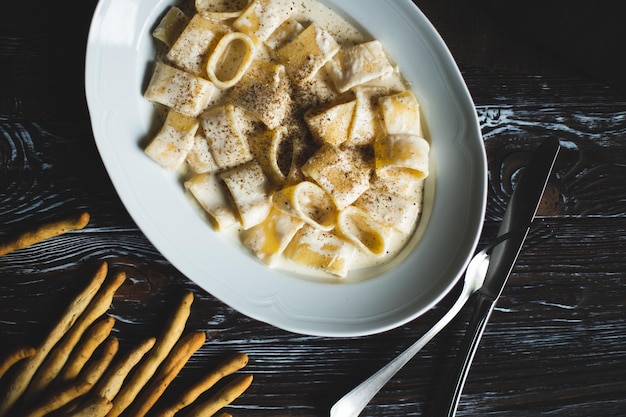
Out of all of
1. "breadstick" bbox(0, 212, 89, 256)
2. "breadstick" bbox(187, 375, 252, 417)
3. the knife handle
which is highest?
"breadstick" bbox(0, 212, 89, 256)

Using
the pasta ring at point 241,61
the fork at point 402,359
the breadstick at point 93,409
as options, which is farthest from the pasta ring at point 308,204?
the breadstick at point 93,409

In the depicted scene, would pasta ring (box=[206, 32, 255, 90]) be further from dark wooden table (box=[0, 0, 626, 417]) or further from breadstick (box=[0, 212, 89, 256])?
breadstick (box=[0, 212, 89, 256])

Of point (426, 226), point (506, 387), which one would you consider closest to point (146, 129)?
point (426, 226)

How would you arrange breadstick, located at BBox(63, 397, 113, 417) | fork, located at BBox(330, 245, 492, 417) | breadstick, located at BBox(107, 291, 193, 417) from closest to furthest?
breadstick, located at BBox(63, 397, 113, 417)
breadstick, located at BBox(107, 291, 193, 417)
fork, located at BBox(330, 245, 492, 417)

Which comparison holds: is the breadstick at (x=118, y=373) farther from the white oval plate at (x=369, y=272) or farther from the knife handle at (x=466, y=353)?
the knife handle at (x=466, y=353)

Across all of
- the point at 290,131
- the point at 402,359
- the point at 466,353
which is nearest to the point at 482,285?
the point at 466,353

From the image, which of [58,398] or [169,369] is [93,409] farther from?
[169,369]

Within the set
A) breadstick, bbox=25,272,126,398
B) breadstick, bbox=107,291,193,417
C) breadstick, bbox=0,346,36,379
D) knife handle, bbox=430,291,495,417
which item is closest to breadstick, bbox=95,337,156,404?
breadstick, bbox=107,291,193,417
